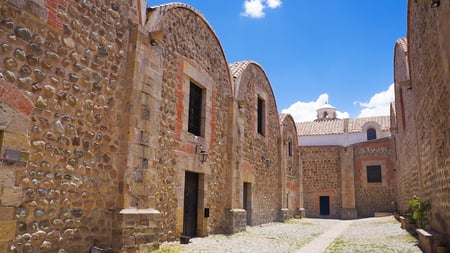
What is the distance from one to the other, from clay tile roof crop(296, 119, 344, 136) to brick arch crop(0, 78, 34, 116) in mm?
28964

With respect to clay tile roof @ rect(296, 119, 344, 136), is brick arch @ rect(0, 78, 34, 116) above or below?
below

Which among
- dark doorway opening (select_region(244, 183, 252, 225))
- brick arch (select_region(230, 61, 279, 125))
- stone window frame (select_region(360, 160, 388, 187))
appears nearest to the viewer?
brick arch (select_region(230, 61, 279, 125))

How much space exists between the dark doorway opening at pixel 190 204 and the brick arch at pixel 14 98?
4.88 meters

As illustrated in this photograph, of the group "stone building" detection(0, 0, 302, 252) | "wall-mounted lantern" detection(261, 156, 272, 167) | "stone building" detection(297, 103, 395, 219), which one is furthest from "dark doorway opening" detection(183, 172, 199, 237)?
"stone building" detection(297, 103, 395, 219)

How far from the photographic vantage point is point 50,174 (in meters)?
4.83

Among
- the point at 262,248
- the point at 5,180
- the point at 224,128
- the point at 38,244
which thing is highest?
the point at 224,128

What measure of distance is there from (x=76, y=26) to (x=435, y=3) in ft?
18.5

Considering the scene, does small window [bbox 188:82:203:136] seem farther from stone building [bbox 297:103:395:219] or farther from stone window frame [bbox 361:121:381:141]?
stone window frame [bbox 361:121:381:141]

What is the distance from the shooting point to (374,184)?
22859mm

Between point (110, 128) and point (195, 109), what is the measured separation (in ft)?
12.3

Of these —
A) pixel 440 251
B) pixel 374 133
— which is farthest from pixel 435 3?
pixel 374 133

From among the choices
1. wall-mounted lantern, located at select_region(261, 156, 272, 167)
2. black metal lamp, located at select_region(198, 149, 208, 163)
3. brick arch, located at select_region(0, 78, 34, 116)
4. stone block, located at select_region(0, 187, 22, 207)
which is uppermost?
wall-mounted lantern, located at select_region(261, 156, 272, 167)

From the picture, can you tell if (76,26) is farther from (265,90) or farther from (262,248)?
(265,90)

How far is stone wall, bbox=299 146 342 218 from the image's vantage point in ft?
78.7
